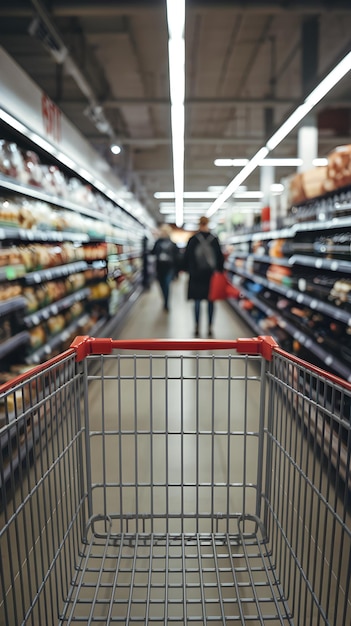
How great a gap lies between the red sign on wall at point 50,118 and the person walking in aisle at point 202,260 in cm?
279

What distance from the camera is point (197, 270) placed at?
22.3ft

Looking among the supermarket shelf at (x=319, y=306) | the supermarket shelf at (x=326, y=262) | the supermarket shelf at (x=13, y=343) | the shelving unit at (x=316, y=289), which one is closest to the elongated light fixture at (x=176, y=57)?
the shelving unit at (x=316, y=289)

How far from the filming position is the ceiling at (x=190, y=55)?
448 centimetres

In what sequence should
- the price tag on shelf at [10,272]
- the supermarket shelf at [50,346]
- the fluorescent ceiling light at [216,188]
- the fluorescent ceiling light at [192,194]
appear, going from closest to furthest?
the price tag on shelf at [10,272], the supermarket shelf at [50,346], the fluorescent ceiling light at [216,188], the fluorescent ceiling light at [192,194]

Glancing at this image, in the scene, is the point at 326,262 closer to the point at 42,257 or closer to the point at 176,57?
the point at 176,57

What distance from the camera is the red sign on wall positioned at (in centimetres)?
389

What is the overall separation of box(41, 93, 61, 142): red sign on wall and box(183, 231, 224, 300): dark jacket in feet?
9.18

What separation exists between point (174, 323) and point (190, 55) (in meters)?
4.29

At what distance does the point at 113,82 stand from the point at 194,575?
28.9ft

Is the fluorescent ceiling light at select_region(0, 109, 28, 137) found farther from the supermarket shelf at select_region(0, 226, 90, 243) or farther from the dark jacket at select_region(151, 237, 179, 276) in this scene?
the dark jacket at select_region(151, 237, 179, 276)

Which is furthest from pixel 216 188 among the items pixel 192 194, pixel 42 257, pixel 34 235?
pixel 34 235

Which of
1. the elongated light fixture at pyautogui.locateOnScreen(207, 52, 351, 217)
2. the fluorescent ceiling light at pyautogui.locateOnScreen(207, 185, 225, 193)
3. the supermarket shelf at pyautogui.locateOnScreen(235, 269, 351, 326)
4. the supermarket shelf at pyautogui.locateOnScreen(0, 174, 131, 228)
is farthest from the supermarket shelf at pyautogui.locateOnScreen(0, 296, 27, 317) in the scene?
the fluorescent ceiling light at pyautogui.locateOnScreen(207, 185, 225, 193)

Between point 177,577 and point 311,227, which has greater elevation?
point 311,227

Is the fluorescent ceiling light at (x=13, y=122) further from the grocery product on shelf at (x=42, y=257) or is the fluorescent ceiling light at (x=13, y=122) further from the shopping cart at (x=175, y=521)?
the shopping cart at (x=175, y=521)
